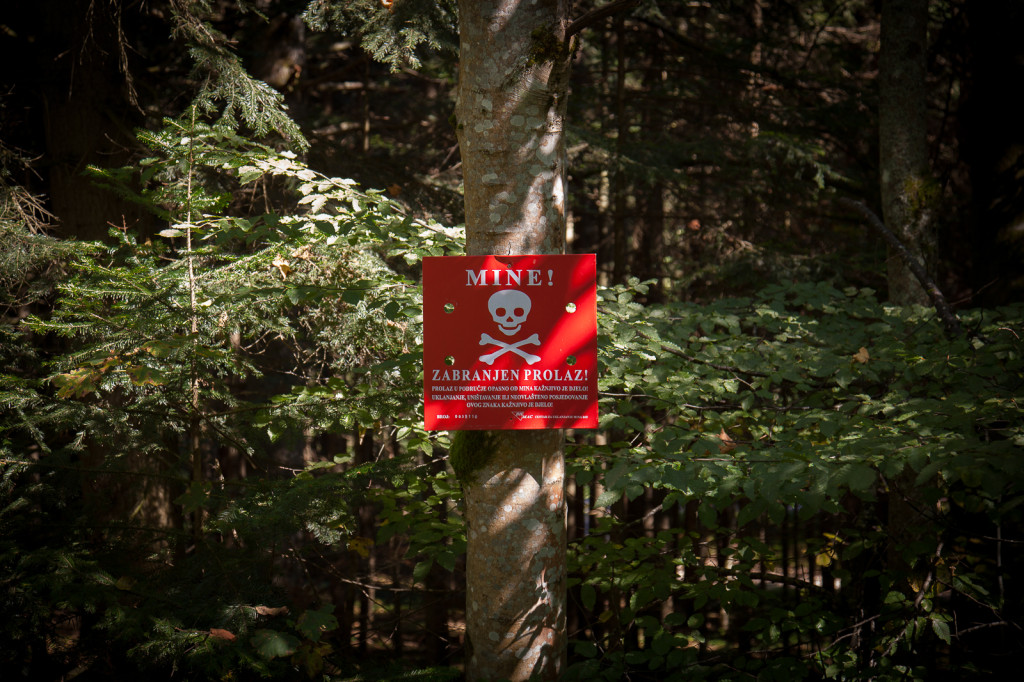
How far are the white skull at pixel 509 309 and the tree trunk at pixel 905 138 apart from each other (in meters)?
4.36

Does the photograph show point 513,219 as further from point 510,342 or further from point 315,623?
point 315,623

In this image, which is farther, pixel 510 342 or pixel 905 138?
pixel 905 138

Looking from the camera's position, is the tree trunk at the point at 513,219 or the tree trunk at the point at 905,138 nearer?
the tree trunk at the point at 513,219

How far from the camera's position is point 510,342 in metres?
2.35

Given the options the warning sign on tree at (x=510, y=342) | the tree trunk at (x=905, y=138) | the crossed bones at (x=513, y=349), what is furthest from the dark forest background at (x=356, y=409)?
the crossed bones at (x=513, y=349)

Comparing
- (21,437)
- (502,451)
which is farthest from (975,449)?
(21,437)

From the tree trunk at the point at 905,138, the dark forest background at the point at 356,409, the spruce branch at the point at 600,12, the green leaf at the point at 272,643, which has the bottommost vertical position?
the green leaf at the point at 272,643

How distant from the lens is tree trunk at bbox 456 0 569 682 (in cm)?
252

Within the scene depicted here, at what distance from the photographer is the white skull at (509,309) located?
92.5 inches

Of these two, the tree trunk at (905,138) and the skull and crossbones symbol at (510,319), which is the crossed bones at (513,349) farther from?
the tree trunk at (905,138)

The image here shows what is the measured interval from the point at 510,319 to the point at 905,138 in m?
4.93

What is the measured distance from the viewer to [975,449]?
2.25 meters

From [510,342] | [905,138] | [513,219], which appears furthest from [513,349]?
[905,138]

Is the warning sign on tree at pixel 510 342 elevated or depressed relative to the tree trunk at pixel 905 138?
depressed
